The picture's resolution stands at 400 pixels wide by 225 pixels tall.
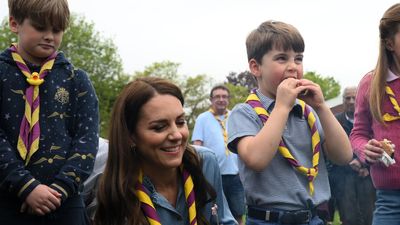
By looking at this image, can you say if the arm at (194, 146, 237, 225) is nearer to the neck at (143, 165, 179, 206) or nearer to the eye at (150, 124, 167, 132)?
the neck at (143, 165, 179, 206)

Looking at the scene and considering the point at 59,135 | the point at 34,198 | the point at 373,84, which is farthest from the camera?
the point at 373,84

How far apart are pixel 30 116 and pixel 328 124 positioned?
163 centimetres

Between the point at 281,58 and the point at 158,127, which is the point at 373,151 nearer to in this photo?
the point at 281,58

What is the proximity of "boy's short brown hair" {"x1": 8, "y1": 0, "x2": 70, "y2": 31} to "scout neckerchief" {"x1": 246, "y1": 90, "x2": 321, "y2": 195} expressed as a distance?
1178 mm

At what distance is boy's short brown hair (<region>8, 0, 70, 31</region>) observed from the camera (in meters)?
3.20

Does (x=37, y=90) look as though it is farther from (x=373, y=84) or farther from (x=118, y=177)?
(x=373, y=84)

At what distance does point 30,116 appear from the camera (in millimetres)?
3117

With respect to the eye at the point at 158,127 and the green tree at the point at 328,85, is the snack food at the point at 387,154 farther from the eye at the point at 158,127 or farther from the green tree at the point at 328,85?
the green tree at the point at 328,85

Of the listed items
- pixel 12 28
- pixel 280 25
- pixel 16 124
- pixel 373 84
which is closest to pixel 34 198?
pixel 16 124

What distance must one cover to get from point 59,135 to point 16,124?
0.23 m

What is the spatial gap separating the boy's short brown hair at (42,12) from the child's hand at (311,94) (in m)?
1.38

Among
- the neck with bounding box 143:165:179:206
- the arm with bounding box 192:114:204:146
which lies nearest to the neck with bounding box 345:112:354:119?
the arm with bounding box 192:114:204:146

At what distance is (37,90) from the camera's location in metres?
3.17

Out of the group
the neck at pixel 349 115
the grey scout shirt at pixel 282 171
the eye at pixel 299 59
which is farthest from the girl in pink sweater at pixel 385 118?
the neck at pixel 349 115
